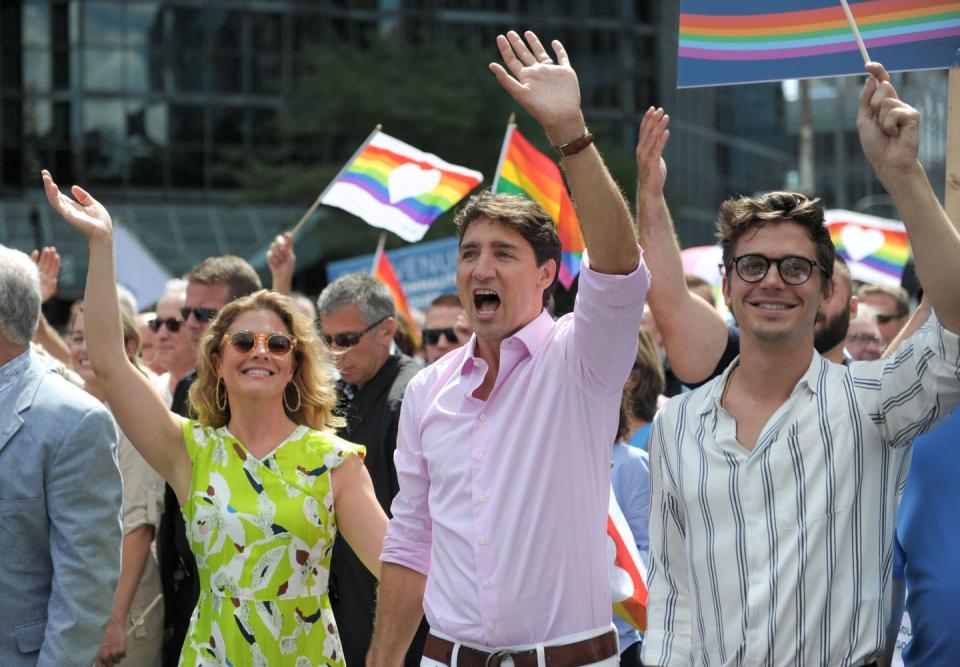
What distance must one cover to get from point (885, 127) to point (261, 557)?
7.93 ft

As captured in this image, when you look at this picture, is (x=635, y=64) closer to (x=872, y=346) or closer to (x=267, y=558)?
(x=872, y=346)

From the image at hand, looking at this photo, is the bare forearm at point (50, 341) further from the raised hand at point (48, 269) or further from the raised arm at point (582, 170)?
the raised arm at point (582, 170)

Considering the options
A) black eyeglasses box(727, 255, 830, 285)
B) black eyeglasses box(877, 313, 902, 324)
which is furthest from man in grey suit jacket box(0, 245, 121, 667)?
black eyeglasses box(877, 313, 902, 324)

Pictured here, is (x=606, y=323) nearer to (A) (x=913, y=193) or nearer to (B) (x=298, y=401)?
(A) (x=913, y=193)

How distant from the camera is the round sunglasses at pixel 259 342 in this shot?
16.7ft

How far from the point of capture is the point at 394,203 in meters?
9.27

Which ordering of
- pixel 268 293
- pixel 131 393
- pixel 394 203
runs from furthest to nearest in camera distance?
pixel 394 203 < pixel 268 293 < pixel 131 393

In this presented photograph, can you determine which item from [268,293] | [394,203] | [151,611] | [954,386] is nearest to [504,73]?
[954,386]

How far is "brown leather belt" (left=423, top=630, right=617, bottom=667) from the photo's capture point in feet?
12.5

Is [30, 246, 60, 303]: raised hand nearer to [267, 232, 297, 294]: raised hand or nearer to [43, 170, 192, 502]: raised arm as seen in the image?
[267, 232, 297, 294]: raised hand

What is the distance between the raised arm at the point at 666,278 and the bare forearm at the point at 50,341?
411 centimetres

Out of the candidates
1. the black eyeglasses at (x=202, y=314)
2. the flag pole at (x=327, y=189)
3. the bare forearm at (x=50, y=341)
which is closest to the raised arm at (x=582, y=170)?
the black eyeglasses at (x=202, y=314)

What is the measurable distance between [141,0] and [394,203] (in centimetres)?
3619

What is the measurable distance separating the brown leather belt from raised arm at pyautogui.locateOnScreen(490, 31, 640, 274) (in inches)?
37.8
